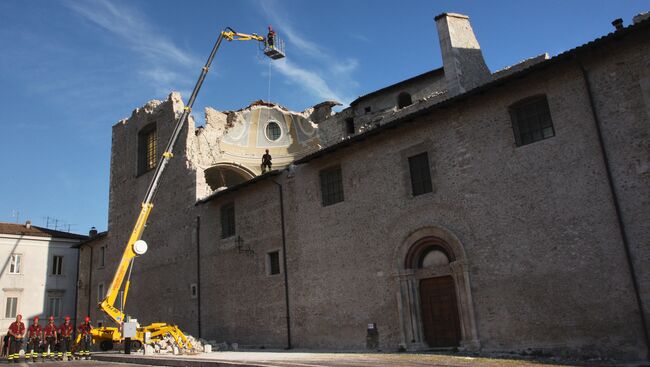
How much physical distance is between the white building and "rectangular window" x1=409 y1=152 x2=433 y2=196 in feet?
87.5

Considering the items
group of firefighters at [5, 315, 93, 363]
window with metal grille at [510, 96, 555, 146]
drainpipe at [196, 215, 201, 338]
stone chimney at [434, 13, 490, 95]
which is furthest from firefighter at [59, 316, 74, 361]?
window with metal grille at [510, 96, 555, 146]

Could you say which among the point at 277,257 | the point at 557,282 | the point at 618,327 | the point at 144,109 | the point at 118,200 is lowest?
the point at 618,327

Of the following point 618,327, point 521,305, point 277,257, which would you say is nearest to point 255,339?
point 277,257

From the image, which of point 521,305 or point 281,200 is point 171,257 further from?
point 521,305

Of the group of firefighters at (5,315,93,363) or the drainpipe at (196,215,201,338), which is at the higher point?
the drainpipe at (196,215,201,338)

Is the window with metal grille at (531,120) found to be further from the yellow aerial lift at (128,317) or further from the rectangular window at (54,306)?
the rectangular window at (54,306)

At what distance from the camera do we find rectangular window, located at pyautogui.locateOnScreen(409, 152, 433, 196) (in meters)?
14.5

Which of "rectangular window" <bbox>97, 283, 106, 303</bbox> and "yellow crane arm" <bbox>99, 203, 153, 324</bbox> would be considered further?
"rectangular window" <bbox>97, 283, 106, 303</bbox>

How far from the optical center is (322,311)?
16375 millimetres

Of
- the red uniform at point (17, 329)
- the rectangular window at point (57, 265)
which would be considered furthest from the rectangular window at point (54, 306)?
the red uniform at point (17, 329)

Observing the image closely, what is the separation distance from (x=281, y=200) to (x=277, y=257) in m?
2.09

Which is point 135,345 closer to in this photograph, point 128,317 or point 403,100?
point 128,317

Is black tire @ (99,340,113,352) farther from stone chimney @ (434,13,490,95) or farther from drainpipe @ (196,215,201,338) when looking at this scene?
stone chimney @ (434,13,490,95)

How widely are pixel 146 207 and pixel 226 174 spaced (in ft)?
32.0
